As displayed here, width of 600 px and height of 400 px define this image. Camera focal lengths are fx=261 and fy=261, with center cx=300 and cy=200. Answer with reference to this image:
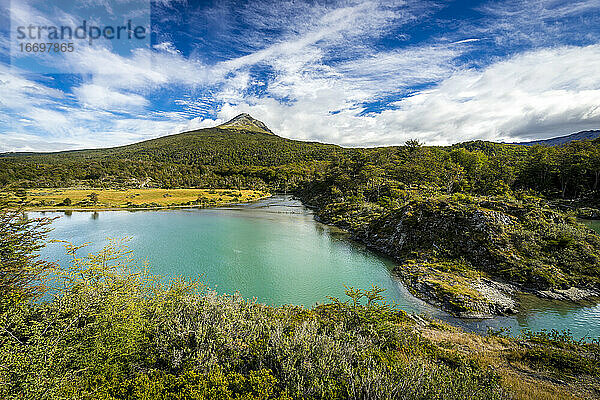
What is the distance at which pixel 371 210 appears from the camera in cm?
4262

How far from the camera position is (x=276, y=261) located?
26859 millimetres

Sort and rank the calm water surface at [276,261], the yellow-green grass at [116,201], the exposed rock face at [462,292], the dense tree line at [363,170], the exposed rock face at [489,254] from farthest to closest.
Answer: the yellow-green grass at [116,201] < the dense tree line at [363,170] < the exposed rock face at [489,254] < the exposed rock face at [462,292] < the calm water surface at [276,261]

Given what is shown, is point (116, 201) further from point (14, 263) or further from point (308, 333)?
point (308, 333)

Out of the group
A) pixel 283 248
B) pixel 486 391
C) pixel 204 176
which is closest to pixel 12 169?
pixel 204 176

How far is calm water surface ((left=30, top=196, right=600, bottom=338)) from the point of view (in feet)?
54.2

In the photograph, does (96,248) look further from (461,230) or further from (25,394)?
(461,230)

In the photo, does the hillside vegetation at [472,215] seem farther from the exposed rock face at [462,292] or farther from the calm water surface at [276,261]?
the calm water surface at [276,261]

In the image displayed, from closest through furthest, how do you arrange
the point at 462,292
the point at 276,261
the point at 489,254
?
the point at 462,292, the point at 489,254, the point at 276,261

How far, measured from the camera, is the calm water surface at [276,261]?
16516mm

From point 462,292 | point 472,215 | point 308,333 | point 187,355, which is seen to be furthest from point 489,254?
point 187,355

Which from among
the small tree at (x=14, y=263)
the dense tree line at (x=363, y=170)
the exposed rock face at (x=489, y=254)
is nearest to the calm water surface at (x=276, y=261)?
the exposed rock face at (x=489, y=254)

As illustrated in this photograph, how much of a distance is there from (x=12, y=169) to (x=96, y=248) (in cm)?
11302

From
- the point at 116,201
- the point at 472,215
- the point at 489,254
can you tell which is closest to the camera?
the point at 489,254

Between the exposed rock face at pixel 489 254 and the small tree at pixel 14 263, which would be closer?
the small tree at pixel 14 263
